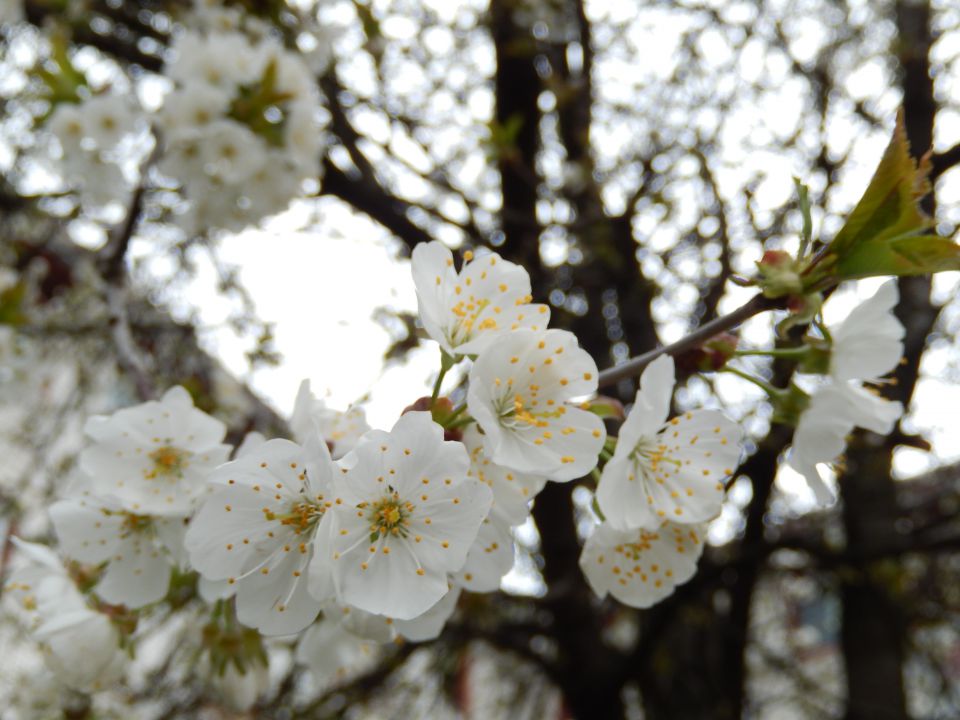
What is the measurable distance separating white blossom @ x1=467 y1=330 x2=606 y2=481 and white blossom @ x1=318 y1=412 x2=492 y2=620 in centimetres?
7

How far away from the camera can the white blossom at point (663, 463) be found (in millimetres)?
1009

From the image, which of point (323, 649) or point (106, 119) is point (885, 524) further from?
point (106, 119)

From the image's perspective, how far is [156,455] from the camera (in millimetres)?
1226

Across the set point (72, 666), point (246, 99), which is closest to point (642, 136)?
point (246, 99)

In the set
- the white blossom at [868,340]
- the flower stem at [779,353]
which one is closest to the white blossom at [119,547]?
the flower stem at [779,353]

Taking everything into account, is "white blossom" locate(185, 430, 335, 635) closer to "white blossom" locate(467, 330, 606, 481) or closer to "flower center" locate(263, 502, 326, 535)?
"flower center" locate(263, 502, 326, 535)

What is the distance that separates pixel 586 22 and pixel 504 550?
3085 mm

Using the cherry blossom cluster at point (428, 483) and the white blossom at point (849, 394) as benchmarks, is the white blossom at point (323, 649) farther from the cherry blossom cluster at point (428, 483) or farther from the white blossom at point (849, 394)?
the white blossom at point (849, 394)

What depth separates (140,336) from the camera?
10.9ft

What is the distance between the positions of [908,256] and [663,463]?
397 mm

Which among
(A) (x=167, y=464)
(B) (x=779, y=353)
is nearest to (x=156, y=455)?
(A) (x=167, y=464)

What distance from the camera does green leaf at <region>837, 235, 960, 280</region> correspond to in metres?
0.90

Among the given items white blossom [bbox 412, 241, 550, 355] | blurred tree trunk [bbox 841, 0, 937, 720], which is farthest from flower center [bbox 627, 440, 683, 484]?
blurred tree trunk [bbox 841, 0, 937, 720]

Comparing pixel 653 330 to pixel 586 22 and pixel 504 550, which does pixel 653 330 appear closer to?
pixel 586 22
